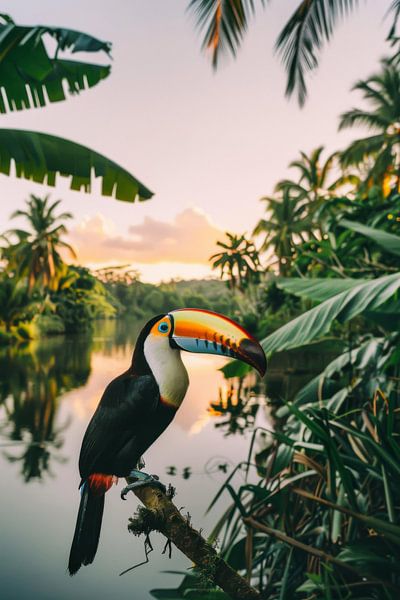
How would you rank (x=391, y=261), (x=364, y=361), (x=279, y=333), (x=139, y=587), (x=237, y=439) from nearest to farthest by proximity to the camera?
1. (x=279, y=333)
2. (x=364, y=361)
3. (x=391, y=261)
4. (x=139, y=587)
5. (x=237, y=439)

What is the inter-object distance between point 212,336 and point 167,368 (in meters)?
0.06

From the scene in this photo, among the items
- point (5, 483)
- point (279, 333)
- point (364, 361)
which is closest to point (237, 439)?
point (5, 483)

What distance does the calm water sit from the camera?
3922 mm

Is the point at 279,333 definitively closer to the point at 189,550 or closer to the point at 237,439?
the point at 189,550

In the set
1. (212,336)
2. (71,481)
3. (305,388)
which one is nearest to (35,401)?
(71,481)

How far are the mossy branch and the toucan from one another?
0.08ft

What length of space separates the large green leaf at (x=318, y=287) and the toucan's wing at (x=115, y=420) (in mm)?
1552

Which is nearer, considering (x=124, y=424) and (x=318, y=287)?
(x=124, y=424)

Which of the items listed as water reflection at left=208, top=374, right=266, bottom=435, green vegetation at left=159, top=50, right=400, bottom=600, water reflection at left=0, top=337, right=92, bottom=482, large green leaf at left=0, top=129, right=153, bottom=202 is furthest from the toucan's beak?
water reflection at left=208, top=374, right=266, bottom=435

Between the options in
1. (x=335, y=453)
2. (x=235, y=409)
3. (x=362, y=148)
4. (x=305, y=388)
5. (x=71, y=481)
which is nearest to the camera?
(x=335, y=453)

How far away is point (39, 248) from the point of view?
68.8ft

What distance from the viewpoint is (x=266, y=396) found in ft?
33.2

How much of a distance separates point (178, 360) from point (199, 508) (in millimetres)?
4786

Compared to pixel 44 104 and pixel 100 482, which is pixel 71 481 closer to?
pixel 44 104
